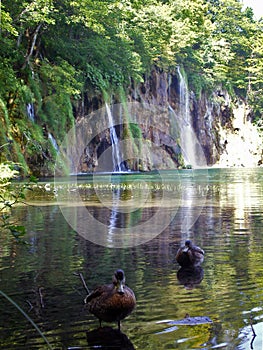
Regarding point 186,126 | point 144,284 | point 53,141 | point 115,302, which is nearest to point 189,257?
point 144,284

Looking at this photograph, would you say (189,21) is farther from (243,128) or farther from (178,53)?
(243,128)

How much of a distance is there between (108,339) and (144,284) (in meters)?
2.09

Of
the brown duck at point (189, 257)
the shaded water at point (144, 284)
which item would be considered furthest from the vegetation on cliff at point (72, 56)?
the brown duck at point (189, 257)

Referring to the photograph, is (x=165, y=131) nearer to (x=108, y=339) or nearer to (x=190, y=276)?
(x=190, y=276)

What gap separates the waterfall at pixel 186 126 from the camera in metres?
59.7

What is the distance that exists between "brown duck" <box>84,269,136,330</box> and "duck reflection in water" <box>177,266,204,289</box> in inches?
73.9

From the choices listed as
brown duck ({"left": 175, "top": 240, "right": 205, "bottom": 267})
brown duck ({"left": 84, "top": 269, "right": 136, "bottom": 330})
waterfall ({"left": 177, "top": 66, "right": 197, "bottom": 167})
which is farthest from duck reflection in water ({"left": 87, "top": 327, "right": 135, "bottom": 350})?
waterfall ({"left": 177, "top": 66, "right": 197, "bottom": 167})

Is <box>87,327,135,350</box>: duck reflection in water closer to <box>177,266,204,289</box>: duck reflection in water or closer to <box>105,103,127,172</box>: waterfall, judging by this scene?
<box>177,266,204,289</box>: duck reflection in water

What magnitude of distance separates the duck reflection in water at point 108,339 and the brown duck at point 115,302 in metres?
0.12

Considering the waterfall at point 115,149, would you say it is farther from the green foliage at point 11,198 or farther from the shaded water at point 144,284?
the shaded water at point 144,284

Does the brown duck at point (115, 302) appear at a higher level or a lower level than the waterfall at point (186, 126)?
lower

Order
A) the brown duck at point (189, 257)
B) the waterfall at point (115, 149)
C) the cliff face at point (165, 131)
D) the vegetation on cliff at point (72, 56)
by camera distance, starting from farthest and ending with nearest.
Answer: the waterfall at point (115, 149) < the cliff face at point (165, 131) < the vegetation on cliff at point (72, 56) < the brown duck at point (189, 257)

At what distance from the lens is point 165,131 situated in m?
56.5

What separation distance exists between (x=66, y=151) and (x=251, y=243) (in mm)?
25182
